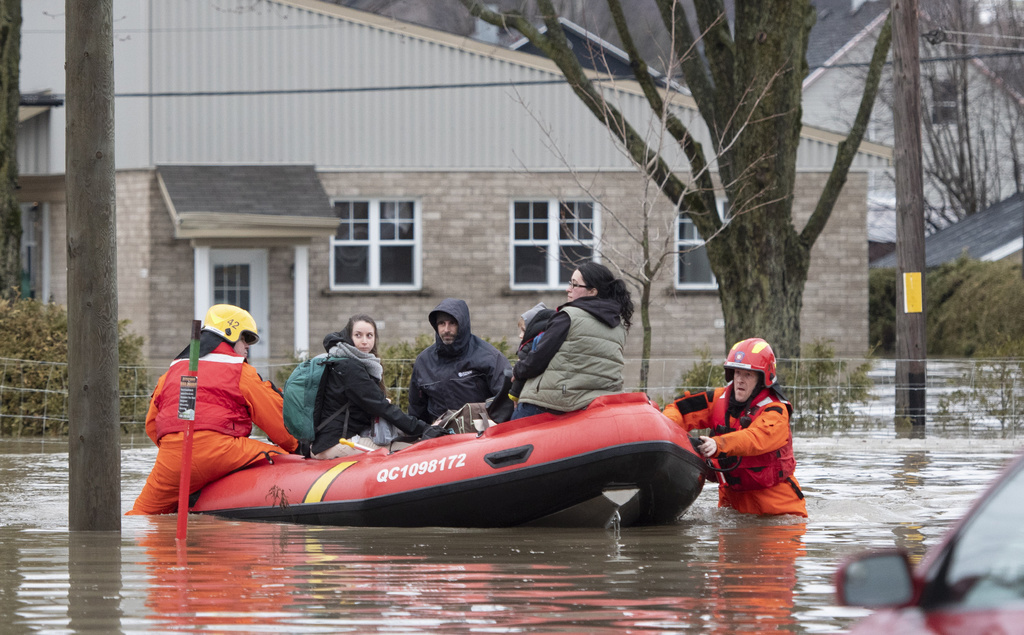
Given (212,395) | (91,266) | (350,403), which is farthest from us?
(350,403)

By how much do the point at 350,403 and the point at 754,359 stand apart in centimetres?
280

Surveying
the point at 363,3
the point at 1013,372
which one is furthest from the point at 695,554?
the point at 363,3

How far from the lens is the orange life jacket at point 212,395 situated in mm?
8523

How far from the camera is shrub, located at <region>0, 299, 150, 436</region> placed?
14.2 metres

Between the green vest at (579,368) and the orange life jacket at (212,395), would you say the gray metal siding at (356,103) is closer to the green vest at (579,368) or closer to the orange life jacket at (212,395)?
the orange life jacket at (212,395)

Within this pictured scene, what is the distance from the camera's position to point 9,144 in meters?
17.4

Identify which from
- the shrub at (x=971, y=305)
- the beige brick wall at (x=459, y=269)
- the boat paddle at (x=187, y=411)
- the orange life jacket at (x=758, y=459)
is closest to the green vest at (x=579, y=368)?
the orange life jacket at (x=758, y=459)

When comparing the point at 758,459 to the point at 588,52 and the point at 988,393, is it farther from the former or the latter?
the point at 588,52

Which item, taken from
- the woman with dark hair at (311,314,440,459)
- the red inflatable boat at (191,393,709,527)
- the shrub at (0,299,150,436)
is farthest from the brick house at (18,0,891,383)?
the red inflatable boat at (191,393,709,527)

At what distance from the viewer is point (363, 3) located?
40500 mm

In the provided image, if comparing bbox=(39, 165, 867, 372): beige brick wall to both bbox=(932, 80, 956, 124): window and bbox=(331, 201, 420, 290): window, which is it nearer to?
bbox=(331, 201, 420, 290): window

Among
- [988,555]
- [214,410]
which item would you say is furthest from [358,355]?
[988,555]

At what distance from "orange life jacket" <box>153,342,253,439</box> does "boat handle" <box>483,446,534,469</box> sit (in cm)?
172

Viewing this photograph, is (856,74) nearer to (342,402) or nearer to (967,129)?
(967,129)
